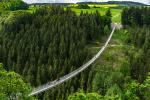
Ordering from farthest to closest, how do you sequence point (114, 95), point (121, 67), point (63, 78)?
point (121, 67) < point (63, 78) < point (114, 95)

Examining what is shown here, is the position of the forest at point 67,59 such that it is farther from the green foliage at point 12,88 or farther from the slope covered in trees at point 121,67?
the green foliage at point 12,88

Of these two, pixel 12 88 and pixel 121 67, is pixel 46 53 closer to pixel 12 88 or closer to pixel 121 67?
pixel 121 67

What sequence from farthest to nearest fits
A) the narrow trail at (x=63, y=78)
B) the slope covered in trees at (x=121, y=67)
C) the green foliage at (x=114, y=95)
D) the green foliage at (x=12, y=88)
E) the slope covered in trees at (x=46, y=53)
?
the slope covered in trees at (x=46, y=53) → the slope covered in trees at (x=121, y=67) → the narrow trail at (x=63, y=78) → the green foliage at (x=114, y=95) → the green foliage at (x=12, y=88)

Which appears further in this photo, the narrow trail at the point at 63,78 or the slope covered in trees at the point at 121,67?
the slope covered in trees at the point at 121,67

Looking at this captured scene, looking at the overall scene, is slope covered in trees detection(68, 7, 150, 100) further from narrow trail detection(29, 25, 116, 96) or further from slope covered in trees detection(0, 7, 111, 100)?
slope covered in trees detection(0, 7, 111, 100)

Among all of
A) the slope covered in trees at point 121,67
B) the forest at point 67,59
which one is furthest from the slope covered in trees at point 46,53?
the slope covered in trees at point 121,67

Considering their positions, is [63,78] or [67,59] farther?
[67,59]

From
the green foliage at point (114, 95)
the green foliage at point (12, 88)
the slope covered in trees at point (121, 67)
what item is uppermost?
the green foliage at point (12, 88)

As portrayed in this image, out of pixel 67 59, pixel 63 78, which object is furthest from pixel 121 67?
pixel 63 78

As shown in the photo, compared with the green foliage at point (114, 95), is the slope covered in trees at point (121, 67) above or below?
below
